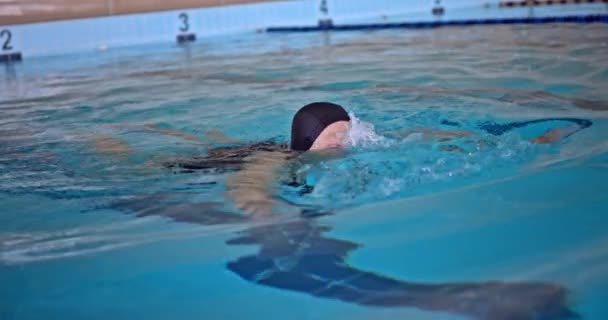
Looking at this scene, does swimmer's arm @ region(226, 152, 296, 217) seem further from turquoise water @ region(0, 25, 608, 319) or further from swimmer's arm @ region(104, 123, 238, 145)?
swimmer's arm @ region(104, 123, 238, 145)

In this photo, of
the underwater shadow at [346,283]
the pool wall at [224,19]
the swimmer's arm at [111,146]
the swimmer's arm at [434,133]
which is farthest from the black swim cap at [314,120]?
the pool wall at [224,19]

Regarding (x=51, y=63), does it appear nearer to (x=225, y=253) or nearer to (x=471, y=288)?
(x=225, y=253)

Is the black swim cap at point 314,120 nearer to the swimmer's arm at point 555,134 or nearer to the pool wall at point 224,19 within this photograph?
the swimmer's arm at point 555,134

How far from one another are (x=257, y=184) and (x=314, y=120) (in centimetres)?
48

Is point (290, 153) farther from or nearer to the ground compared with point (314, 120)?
nearer to the ground

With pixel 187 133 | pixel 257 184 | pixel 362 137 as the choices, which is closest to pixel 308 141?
pixel 362 137

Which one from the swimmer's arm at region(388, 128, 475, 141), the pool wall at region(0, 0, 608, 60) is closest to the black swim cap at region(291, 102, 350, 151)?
the swimmer's arm at region(388, 128, 475, 141)

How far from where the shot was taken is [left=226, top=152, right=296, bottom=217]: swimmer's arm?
104 inches

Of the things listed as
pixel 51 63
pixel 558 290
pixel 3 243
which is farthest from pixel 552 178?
pixel 51 63

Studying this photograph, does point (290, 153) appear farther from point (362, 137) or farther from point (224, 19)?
point (224, 19)

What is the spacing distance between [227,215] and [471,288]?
107cm

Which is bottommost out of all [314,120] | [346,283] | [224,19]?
[346,283]

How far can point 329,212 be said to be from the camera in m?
2.50

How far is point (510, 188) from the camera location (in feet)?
8.52
